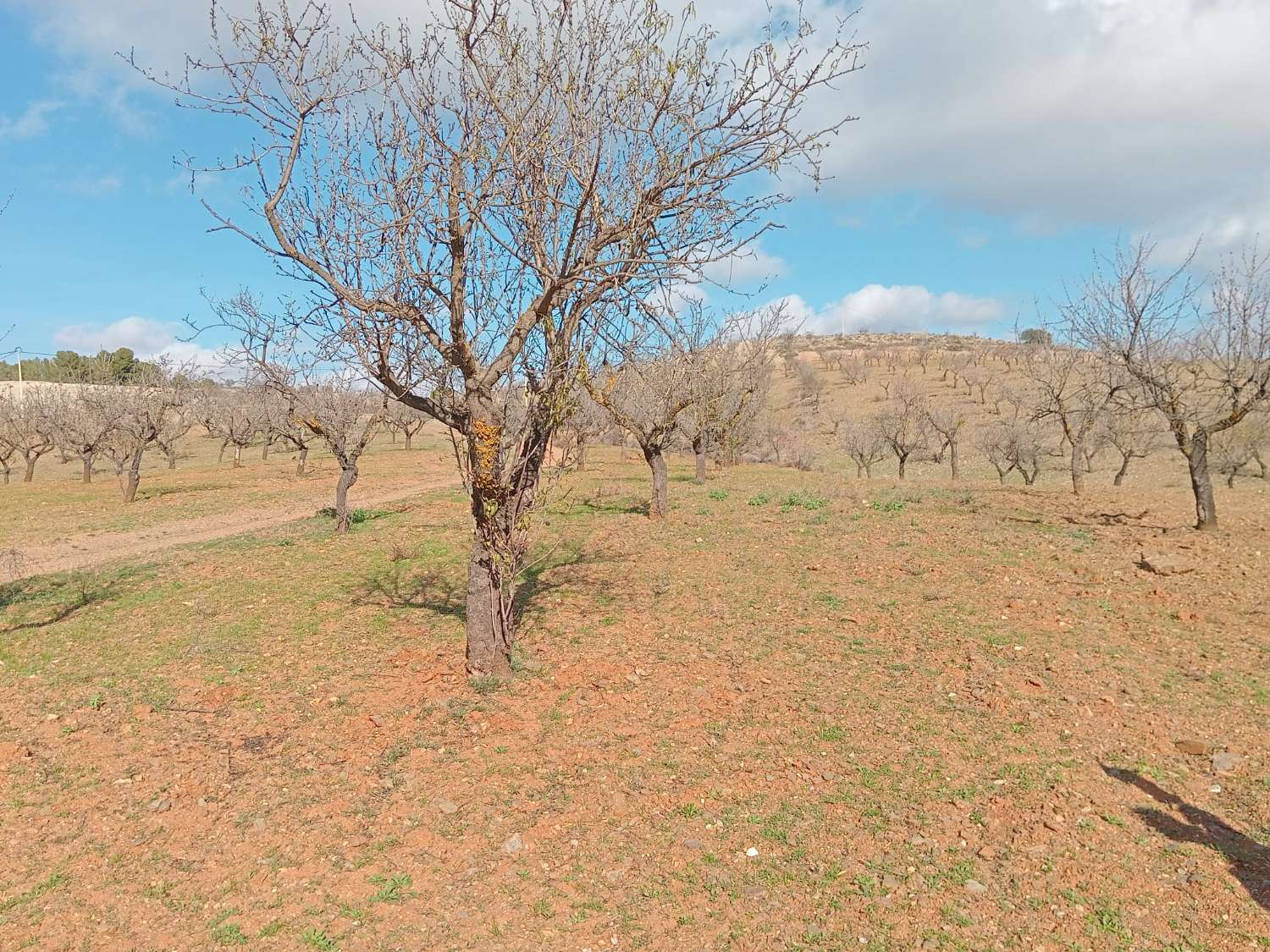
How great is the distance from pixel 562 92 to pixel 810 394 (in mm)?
71884

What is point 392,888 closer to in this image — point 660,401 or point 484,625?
point 484,625

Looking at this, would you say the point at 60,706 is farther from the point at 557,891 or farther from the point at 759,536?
the point at 759,536

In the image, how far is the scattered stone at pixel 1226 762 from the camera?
5512mm

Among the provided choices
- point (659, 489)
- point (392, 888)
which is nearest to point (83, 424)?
point (659, 489)

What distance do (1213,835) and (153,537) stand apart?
2155 centimetres

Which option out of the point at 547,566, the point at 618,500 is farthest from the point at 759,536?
the point at 618,500

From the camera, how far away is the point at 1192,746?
581 centimetres

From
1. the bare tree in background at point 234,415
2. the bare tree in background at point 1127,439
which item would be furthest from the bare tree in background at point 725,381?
the bare tree in background at point 234,415

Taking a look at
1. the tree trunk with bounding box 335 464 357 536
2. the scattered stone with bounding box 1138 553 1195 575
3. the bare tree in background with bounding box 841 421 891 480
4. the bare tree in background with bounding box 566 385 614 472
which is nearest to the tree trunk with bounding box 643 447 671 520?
the bare tree in background with bounding box 566 385 614 472

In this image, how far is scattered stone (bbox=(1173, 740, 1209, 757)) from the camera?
5758 millimetres

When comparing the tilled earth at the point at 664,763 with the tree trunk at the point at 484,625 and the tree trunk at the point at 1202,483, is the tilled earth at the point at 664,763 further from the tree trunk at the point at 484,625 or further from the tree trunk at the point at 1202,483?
the tree trunk at the point at 1202,483

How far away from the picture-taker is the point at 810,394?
75438 millimetres

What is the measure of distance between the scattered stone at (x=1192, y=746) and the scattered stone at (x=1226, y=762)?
87mm

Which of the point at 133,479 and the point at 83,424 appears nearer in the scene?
the point at 133,479
